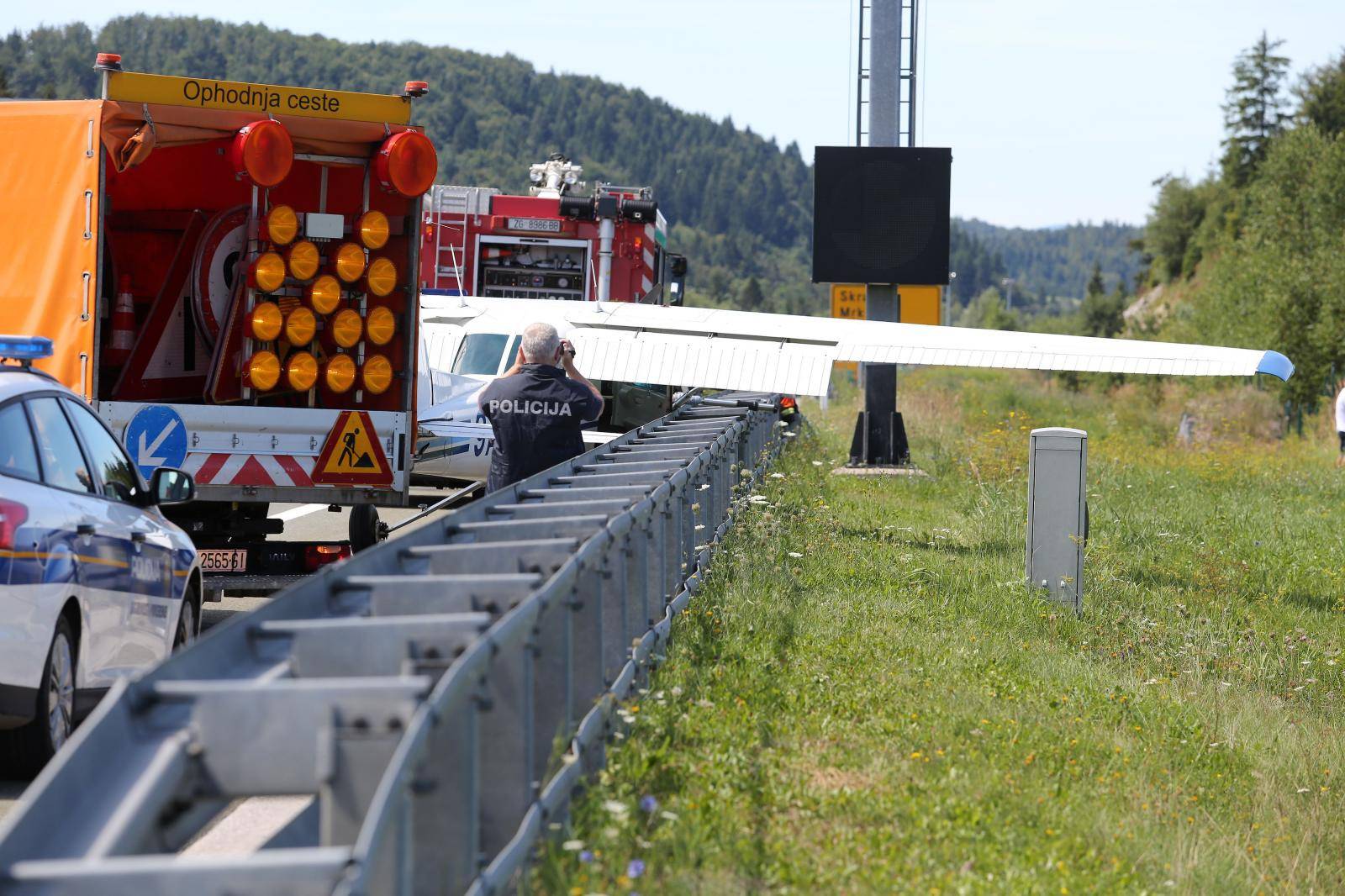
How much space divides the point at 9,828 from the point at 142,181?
8687 millimetres

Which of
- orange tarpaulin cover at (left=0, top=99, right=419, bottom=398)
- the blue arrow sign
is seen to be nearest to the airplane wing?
the blue arrow sign

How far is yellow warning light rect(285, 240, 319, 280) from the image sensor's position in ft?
32.3

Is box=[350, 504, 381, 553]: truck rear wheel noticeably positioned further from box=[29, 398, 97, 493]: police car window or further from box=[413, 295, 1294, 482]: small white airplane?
box=[29, 398, 97, 493]: police car window

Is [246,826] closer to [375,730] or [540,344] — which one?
[375,730]

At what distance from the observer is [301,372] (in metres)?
9.94

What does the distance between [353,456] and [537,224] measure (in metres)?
10.6

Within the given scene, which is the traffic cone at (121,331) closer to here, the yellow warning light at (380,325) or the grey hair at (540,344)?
the yellow warning light at (380,325)

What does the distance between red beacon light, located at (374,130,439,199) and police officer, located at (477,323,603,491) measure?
1403 mm

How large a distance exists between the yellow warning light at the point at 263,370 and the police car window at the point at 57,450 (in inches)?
110

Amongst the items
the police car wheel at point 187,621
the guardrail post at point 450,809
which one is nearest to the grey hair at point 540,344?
the police car wheel at point 187,621

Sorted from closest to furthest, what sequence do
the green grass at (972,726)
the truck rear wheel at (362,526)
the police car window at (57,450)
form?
the green grass at (972,726)
the police car window at (57,450)
the truck rear wheel at (362,526)

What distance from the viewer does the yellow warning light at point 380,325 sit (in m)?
10.2

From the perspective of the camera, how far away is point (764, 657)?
7926mm

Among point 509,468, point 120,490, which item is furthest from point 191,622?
point 509,468
